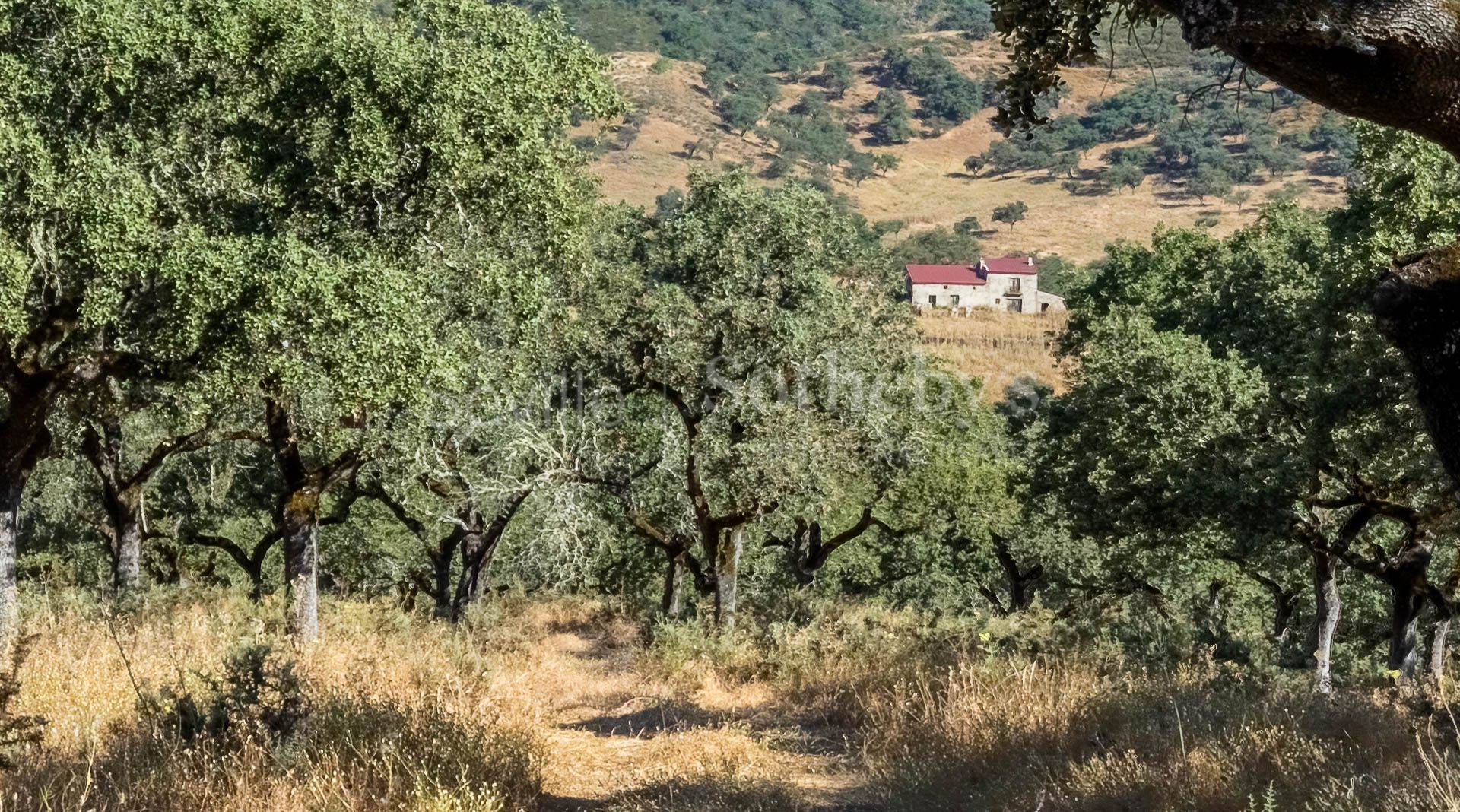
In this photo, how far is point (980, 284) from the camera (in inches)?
4313

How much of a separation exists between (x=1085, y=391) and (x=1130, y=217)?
128 meters

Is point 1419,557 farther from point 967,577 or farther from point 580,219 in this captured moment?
point 967,577

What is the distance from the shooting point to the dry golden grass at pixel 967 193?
140m

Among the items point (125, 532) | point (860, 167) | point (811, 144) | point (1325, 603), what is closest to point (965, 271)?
point (860, 167)

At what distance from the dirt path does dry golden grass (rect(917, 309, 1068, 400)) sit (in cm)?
4533

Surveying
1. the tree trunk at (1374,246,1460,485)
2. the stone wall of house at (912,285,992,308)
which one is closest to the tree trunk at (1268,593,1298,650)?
the tree trunk at (1374,246,1460,485)

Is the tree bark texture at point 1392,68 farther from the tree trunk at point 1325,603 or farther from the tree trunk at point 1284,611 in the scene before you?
the tree trunk at point 1284,611

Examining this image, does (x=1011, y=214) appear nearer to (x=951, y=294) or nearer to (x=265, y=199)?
(x=951, y=294)

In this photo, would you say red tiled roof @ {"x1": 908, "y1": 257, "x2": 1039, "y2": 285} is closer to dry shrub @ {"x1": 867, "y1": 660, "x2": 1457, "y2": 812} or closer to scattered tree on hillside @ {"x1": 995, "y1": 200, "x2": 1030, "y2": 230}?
scattered tree on hillside @ {"x1": 995, "y1": 200, "x2": 1030, "y2": 230}

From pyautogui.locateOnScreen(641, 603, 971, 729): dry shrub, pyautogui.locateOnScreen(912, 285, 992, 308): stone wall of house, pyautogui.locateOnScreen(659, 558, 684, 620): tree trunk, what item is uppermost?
pyautogui.locateOnScreen(641, 603, 971, 729): dry shrub

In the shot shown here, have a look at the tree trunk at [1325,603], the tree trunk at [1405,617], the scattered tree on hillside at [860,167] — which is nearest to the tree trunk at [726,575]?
the tree trunk at [1325,603]

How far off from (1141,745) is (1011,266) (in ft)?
355

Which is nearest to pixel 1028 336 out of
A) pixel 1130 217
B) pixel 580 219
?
pixel 580 219

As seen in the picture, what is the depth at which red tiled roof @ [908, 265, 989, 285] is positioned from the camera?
4313 inches
